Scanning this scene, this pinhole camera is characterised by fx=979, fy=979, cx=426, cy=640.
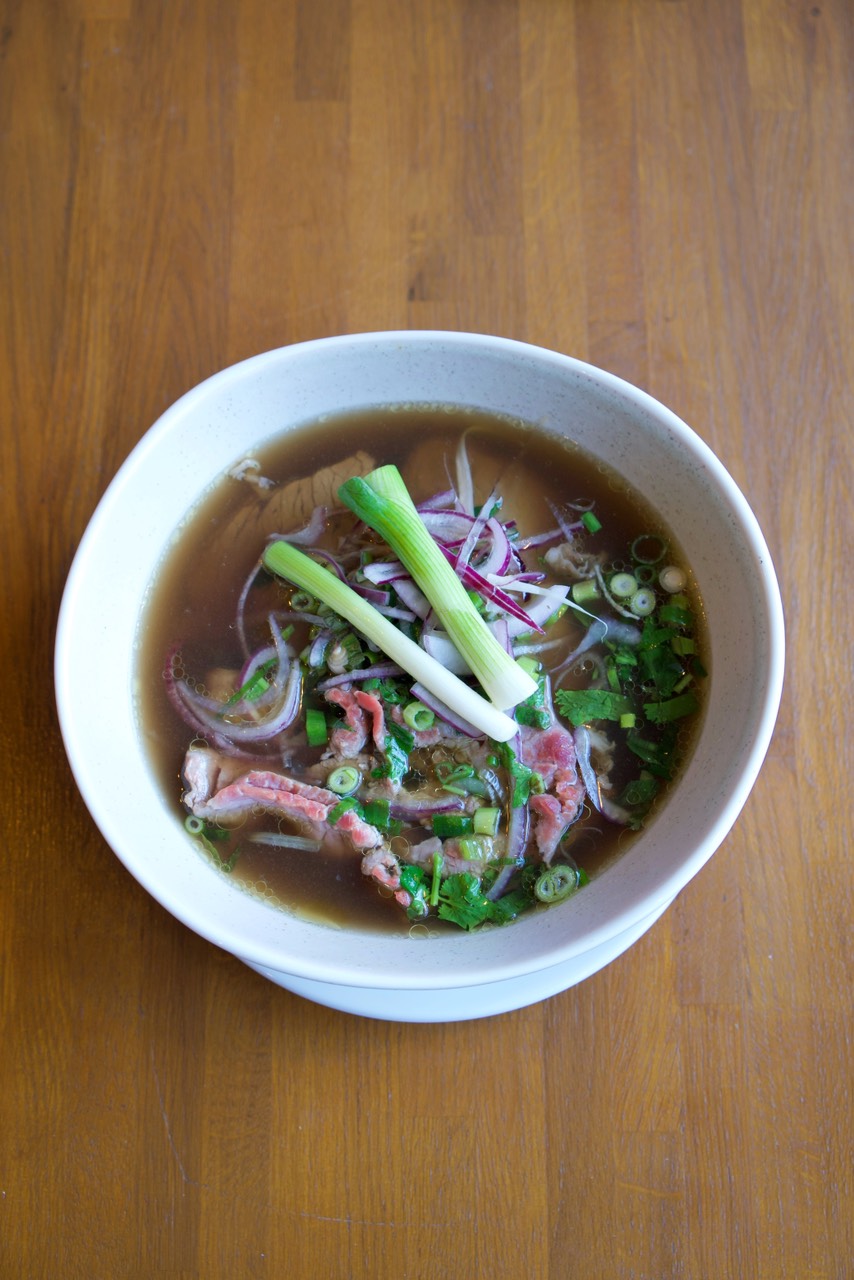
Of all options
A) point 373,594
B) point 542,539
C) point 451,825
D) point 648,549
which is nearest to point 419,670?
point 373,594

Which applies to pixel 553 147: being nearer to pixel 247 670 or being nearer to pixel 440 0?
pixel 440 0

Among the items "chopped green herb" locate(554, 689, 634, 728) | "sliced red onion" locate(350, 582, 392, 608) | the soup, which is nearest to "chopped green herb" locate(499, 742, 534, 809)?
the soup

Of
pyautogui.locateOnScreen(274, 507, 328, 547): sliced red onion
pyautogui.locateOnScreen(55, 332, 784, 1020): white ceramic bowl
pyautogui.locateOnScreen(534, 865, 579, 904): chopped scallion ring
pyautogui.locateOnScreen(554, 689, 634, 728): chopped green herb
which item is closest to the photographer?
pyautogui.locateOnScreen(55, 332, 784, 1020): white ceramic bowl

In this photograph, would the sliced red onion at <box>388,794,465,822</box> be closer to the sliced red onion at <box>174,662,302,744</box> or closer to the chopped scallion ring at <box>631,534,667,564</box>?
the sliced red onion at <box>174,662,302,744</box>

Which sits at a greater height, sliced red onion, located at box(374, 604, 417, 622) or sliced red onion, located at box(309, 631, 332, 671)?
sliced red onion, located at box(374, 604, 417, 622)

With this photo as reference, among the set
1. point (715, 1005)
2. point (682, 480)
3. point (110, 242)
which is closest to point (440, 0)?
point (110, 242)

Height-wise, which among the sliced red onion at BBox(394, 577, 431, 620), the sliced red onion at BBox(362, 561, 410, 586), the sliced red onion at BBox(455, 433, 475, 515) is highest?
the sliced red onion at BBox(455, 433, 475, 515)

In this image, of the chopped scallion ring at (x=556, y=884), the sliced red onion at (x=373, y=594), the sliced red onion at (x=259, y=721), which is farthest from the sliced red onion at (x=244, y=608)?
the chopped scallion ring at (x=556, y=884)
